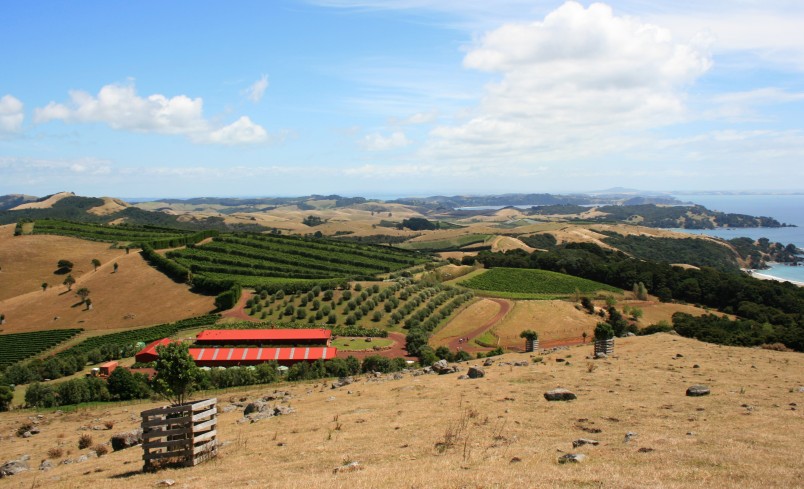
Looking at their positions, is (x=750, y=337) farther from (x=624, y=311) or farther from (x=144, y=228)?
(x=144, y=228)

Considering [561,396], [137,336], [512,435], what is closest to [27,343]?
[137,336]

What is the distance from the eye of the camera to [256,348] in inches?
2685

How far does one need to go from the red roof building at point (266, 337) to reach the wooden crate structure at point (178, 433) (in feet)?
176

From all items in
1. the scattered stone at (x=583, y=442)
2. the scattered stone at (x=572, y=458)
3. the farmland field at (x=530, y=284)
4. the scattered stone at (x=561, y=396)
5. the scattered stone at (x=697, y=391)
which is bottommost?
the farmland field at (x=530, y=284)

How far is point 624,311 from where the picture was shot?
8825 cm

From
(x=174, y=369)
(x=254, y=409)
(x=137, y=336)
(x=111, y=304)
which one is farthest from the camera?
(x=111, y=304)

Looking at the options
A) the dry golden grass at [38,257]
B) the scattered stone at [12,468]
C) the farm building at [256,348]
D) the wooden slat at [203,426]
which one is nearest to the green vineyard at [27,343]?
the farm building at [256,348]

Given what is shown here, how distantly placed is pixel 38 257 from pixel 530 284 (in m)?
127

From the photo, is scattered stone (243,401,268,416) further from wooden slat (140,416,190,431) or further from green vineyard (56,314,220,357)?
green vineyard (56,314,220,357)

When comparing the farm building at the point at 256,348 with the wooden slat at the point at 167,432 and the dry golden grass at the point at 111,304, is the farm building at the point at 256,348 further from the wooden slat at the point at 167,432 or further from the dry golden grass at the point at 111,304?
the wooden slat at the point at 167,432

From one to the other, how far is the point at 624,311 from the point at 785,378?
62193 mm

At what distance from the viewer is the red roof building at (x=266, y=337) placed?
71375mm

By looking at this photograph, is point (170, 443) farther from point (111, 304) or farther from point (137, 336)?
point (111, 304)

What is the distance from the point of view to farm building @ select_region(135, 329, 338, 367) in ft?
210
